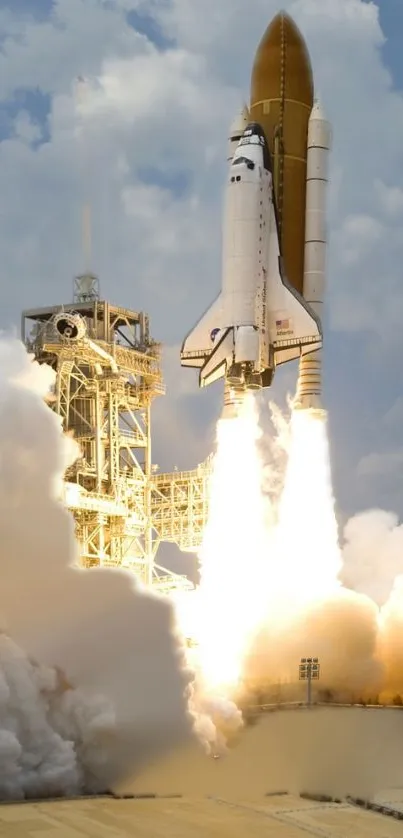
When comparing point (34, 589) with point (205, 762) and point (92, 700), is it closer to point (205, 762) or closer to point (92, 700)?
point (92, 700)

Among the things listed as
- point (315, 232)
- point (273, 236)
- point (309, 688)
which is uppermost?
point (315, 232)

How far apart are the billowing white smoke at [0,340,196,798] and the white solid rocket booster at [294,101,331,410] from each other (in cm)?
1185

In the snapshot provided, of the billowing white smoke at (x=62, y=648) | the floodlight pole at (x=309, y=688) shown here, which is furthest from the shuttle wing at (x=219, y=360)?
the floodlight pole at (x=309, y=688)

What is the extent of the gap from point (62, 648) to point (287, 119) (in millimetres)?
22659

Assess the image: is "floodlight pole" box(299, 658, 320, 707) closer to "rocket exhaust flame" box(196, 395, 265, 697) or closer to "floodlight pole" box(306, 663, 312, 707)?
"floodlight pole" box(306, 663, 312, 707)

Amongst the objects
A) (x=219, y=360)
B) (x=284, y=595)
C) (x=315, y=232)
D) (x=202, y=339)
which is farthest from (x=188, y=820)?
(x=315, y=232)

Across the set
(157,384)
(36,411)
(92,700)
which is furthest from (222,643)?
(157,384)

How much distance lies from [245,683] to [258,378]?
36.5ft

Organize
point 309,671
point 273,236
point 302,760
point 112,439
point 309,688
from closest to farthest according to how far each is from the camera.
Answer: point 302,760 < point 309,671 < point 309,688 < point 273,236 < point 112,439

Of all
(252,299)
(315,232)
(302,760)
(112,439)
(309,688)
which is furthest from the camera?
(112,439)

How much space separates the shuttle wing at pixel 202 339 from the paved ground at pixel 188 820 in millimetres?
16539

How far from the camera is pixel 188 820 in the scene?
39562mm

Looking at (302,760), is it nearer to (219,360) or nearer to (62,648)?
(62,648)

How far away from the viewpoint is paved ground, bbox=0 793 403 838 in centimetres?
3753
